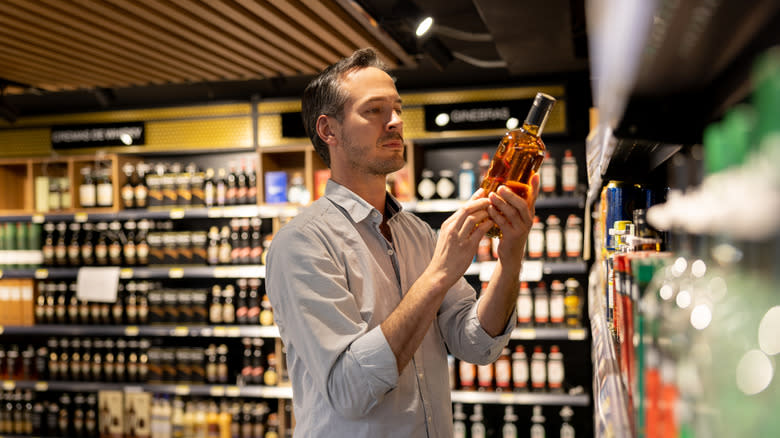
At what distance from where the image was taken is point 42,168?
5648 millimetres

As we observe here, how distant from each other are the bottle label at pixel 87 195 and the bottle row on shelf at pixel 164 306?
68cm

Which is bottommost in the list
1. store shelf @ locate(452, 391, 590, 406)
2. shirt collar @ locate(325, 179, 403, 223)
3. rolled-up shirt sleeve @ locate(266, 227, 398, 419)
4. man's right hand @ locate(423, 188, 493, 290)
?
store shelf @ locate(452, 391, 590, 406)

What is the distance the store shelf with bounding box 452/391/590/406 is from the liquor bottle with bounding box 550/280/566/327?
483 mm

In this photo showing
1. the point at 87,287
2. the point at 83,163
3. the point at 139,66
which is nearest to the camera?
the point at 139,66

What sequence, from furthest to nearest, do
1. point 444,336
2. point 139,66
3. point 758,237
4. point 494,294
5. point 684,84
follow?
point 139,66
point 444,336
point 494,294
point 684,84
point 758,237

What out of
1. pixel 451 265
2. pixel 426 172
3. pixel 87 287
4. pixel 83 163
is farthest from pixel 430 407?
pixel 83 163

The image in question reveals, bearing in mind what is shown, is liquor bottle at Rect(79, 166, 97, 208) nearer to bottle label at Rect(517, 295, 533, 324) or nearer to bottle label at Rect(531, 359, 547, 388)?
bottle label at Rect(517, 295, 533, 324)

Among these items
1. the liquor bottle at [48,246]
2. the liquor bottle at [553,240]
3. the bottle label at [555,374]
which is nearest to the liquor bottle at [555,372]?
the bottle label at [555,374]

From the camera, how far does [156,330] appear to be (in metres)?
4.97

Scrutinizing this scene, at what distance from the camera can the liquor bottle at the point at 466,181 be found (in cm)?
466

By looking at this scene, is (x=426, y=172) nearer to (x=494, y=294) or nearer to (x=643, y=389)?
(x=494, y=294)

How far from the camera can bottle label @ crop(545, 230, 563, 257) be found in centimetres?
443

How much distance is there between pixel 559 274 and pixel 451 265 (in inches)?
150

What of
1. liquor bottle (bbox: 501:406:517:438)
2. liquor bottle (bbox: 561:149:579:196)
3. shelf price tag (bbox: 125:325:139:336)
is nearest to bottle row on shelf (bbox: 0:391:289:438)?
→ shelf price tag (bbox: 125:325:139:336)
